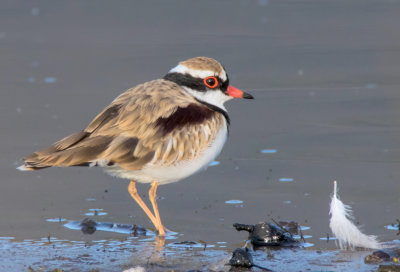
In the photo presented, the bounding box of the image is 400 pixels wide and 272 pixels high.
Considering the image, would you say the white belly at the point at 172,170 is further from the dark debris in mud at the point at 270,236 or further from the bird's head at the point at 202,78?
the dark debris in mud at the point at 270,236

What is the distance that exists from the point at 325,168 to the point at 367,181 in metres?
0.62

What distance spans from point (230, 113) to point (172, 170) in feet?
12.1

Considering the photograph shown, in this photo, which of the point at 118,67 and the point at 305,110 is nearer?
the point at 305,110

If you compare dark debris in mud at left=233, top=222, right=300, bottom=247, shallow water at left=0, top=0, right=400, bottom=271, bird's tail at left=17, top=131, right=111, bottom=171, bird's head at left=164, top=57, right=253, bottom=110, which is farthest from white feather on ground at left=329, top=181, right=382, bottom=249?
bird's tail at left=17, top=131, right=111, bottom=171

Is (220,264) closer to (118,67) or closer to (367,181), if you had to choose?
(367,181)

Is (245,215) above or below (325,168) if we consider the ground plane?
below

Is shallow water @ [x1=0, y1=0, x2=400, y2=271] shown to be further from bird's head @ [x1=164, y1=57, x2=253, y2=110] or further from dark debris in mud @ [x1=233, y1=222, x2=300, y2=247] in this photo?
bird's head @ [x1=164, y1=57, x2=253, y2=110]

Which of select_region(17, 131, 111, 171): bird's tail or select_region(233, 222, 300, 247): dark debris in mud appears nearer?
select_region(233, 222, 300, 247): dark debris in mud

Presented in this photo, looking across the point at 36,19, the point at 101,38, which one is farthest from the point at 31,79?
the point at 36,19

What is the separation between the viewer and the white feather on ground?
6363mm

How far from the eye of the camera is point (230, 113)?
10.8m

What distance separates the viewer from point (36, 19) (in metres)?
15.9

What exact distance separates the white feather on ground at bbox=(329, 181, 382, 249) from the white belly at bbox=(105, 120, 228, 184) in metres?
1.33

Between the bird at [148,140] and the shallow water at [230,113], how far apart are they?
51cm
